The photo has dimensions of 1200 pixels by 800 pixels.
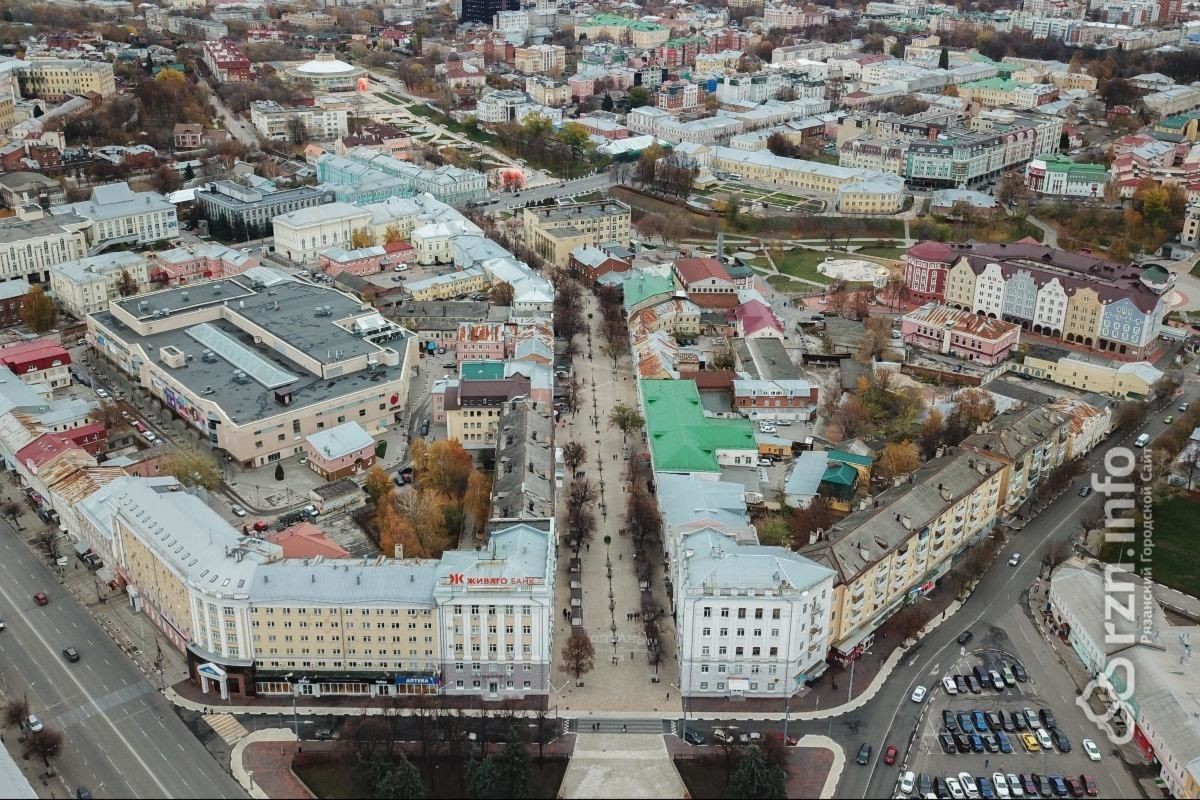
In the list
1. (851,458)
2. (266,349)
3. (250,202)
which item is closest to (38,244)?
(250,202)

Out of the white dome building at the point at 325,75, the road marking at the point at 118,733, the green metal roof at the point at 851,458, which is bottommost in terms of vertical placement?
the road marking at the point at 118,733

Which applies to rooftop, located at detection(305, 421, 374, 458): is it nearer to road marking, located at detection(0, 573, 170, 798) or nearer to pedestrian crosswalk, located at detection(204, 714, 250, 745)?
road marking, located at detection(0, 573, 170, 798)

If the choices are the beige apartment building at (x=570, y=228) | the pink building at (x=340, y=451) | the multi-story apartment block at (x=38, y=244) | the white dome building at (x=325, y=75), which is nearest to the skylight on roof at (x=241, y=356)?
the pink building at (x=340, y=451)

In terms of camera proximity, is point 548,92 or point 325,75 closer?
point 548,92

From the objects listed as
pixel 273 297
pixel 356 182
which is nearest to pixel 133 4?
pixel 356 182

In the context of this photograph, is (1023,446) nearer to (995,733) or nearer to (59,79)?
(995,733)

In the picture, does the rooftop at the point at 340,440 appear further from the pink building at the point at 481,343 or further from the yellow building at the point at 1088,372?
the yellow building at the point at 1088,372
